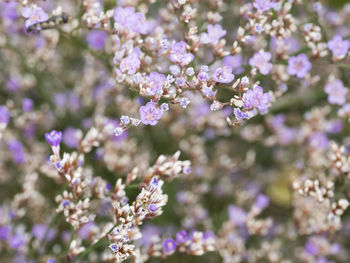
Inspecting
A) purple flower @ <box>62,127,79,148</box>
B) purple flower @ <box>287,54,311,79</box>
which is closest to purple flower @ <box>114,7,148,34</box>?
purple flower @ <box>287,54,311,79</box>

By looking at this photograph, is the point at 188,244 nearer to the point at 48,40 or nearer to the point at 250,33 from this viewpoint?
the point at 250,33

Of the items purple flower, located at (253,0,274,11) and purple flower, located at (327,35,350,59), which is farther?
purple flower, located at (327,35,350,59)

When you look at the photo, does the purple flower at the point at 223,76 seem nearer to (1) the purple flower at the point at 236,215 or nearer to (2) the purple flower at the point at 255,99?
(2) the purple flower at the point at 255,99

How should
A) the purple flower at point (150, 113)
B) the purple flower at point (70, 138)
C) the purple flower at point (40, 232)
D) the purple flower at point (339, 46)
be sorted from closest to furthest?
the purple flower at point (150, 113) → the purple flower at point (339, 46) → the purple flower at point (40, 232) → the purple flower at point (70, 138)

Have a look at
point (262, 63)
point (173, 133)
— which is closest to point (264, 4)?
point (262, 63)

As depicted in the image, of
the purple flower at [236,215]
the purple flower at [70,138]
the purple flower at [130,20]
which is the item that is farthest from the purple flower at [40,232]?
the purple flower at [130,20]

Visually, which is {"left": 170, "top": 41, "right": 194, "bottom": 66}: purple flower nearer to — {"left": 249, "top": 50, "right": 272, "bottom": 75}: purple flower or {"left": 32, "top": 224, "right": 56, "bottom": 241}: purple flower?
{"left": 249, "top": 50, "right": 272, "bottom": 75}: purple flower
